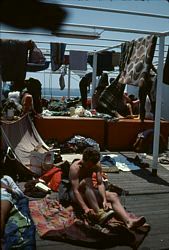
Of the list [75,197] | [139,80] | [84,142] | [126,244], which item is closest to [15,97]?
[84,142]

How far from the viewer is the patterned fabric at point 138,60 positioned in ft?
20.4

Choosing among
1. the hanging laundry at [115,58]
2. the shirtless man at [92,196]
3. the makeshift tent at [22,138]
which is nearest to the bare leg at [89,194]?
the shirtless man at [92,196]

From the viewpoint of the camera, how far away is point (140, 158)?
27.8 ft

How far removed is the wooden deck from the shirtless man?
1.04 feet

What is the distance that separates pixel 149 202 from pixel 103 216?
1.37 m

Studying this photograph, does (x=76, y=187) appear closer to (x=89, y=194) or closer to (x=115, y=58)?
(x=89, y=194)

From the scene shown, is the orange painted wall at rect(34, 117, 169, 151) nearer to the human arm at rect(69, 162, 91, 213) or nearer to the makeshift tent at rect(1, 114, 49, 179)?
the makeshift tent at rect(1, 114, 49, 179)

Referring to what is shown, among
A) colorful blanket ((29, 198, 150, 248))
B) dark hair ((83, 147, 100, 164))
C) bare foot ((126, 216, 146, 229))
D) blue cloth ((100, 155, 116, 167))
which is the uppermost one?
dark hair ((83, 147, 100, 164))

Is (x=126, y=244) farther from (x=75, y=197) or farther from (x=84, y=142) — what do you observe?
(x=84, y=142)

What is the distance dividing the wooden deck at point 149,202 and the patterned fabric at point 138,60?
71.8 inches

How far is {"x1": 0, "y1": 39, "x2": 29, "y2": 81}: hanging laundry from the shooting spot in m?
6.36

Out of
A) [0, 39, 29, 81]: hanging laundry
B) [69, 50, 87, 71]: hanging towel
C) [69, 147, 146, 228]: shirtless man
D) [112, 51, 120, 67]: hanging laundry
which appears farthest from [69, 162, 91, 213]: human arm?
[69, 50, 87, 71]: hanging towel

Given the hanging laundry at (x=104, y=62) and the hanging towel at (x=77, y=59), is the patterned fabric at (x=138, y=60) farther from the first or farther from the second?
the hanging towel at (x=77, y=59)

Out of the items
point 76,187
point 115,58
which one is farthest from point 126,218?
point 115,58
